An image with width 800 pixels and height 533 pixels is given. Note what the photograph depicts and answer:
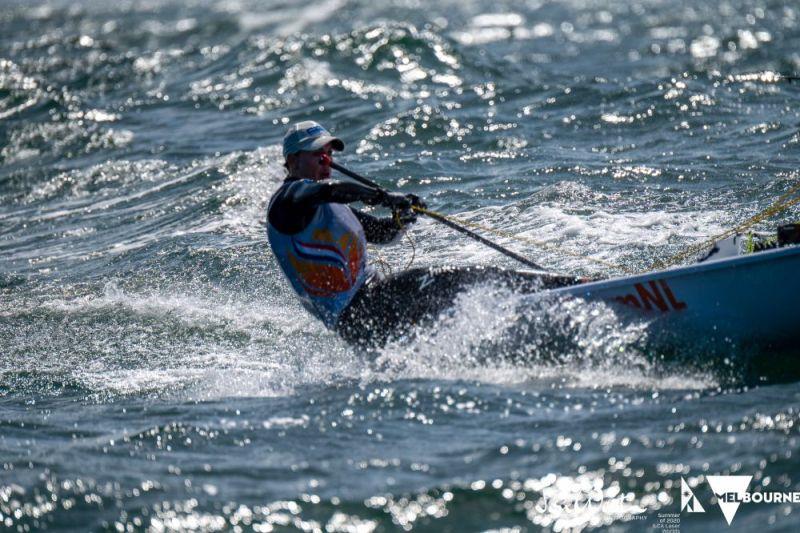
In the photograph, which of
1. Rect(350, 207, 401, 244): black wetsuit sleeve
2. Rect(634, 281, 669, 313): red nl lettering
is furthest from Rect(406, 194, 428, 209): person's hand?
Rect(634, 281, 669, 313): red nl lettering

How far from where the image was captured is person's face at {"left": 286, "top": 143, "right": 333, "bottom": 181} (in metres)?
5.85

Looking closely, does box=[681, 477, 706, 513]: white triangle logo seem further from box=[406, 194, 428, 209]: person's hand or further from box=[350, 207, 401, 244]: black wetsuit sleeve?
box=[350, 207, 401, 244]: black wetsuit sleeve

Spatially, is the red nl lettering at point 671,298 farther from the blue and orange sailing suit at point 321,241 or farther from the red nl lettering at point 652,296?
the blue and orange sailing suit at point 321,241

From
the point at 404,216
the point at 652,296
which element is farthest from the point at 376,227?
the point at 652,296

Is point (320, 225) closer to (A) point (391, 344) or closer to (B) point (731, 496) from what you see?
(A) point (391, 344)

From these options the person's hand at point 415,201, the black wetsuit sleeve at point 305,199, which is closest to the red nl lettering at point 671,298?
the person's hand at point 415,201

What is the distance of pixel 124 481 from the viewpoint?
4395 millimetres

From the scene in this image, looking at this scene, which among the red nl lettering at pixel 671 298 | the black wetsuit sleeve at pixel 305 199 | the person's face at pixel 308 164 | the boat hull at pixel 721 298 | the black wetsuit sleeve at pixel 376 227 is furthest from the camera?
the black wetsuit sleeve at pixel 376 227

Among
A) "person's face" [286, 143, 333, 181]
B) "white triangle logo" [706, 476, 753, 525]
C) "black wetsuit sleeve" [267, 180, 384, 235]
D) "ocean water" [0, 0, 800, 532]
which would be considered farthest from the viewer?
"person's face" [286, 143, 333, 181]

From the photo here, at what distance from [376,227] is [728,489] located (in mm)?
2823

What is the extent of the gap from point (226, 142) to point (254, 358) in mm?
6312

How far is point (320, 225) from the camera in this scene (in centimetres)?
575

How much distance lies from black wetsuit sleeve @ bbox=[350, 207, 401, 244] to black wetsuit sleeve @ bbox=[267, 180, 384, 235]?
0.48m

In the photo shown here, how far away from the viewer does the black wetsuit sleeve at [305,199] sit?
18.2 feet
